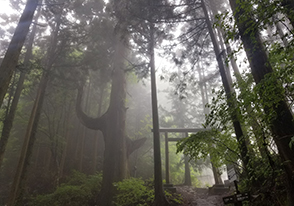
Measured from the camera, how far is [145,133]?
55.3 feet

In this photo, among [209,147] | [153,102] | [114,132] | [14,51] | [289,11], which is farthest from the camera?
[114,132]

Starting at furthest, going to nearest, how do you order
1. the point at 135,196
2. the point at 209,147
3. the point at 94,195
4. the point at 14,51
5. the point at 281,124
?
the point at 94,195 < the point at 135,196 < the point at 14,51 < the point at 209,147 < the point at 281,124

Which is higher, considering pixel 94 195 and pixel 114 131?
pixel 114 131

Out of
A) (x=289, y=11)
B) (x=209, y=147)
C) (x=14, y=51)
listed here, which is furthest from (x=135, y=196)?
(x=289, y=11)

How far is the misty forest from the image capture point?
Result: 2916mm

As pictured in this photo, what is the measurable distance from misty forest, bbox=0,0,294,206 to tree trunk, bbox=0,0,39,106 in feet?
0.10

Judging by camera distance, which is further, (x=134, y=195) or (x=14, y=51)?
(x=134, y=195)

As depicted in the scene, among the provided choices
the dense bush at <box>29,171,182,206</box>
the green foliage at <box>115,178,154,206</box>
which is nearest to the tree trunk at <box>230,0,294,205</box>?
the dense bush at <box>29,171,182,206</box>

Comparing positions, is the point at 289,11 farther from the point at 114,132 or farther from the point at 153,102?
the point at 114,132

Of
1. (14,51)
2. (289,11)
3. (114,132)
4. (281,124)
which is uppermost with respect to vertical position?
(14,51)

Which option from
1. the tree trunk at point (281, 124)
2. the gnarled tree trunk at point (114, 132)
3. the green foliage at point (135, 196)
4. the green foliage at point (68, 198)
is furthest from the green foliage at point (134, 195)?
the tree trunk at point (281, 124)

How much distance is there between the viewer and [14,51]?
Result: 17.0ft

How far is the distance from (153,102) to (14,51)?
547 centimetres

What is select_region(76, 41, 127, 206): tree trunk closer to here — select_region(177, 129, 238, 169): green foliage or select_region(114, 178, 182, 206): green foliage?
select_region(114, 178, 182, 206): green foliage
